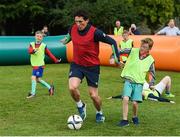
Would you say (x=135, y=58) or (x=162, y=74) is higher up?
(x=135, y=58)

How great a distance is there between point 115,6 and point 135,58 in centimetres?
2339

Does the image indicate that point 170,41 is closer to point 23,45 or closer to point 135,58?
point 23,45

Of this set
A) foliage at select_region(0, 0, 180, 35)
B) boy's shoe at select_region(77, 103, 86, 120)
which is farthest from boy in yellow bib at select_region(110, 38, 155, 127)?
foliage at select_region(0, 0, 180, 35)

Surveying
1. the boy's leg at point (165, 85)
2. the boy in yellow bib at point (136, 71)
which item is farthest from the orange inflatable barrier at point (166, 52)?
the boy in yellow bib at point (136, 71)

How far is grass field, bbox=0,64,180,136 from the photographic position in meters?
8.16

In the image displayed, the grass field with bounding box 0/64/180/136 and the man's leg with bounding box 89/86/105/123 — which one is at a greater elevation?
the man's leg with bounding box 89/86/105/123

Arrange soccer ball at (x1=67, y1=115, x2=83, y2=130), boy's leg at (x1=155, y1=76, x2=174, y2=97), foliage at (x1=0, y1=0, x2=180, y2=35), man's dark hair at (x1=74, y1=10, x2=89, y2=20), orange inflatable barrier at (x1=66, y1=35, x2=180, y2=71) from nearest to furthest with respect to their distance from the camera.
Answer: soccer ball at (x1=67, y1=115, x2=83, y2=130), man's dark hair at (x1=74, y1=10, x2=89, y2=20), boy's leg at (x1=155, y1=76, x2=174, y2=97), orange inflatable barrier at (x1=66, y1=35, x2=180, y2=71), foliage at (x1=0, y1=0, x2=180, y2=35)

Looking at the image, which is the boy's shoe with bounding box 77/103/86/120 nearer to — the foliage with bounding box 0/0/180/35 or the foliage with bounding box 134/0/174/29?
the foliage with bounding box 0/0/180/35

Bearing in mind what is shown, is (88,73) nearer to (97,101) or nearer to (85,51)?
(85,51)

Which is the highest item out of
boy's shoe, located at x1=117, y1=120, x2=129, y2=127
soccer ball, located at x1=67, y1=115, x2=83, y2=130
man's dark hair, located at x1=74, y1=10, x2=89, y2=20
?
man's dark hair, located at x1=74, y1=10, x2=89, y2=20

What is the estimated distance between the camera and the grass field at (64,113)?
8164 millimetres

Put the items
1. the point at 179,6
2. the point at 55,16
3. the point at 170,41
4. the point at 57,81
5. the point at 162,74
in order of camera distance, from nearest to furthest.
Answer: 1. the point at 57,81
2. the point at 162,74
3. the point at 170,41
4. the point at 55,16
5. the point at 179,6

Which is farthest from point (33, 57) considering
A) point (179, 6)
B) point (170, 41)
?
point (179, 6)

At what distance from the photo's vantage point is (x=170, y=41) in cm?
1866
